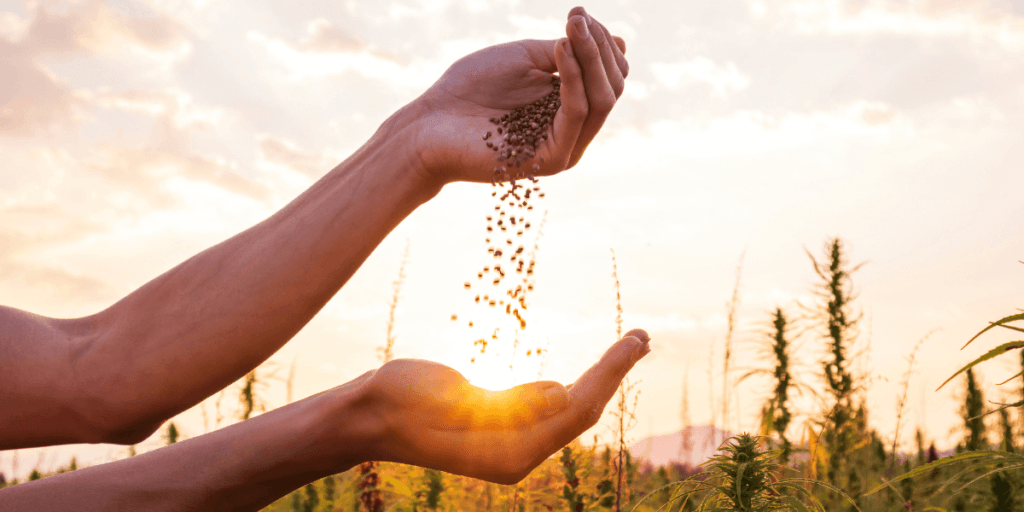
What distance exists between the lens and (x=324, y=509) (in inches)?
148

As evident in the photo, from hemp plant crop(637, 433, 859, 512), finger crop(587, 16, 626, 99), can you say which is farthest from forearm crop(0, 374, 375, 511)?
finger crop(587, 16, 626, 99)

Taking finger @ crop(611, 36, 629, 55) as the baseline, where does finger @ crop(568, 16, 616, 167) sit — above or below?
below

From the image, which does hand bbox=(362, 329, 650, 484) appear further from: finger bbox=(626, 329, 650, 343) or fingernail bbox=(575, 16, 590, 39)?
fingernail bbox=(575, 16, 590, 39)

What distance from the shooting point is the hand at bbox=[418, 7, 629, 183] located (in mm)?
1954

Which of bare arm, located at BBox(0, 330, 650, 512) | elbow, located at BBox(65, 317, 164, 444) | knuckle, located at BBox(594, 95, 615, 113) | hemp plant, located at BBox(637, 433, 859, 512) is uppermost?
knuckle, located at BBox(594, 95, 615, 113)

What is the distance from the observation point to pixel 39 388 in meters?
2.18

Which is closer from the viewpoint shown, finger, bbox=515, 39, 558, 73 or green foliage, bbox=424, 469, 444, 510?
finger, bbox=515, 39, 558, 73

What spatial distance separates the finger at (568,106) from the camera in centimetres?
191

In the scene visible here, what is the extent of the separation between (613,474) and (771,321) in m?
1.39

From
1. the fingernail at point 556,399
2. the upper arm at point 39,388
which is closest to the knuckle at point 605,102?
the fingernail at point 556,399

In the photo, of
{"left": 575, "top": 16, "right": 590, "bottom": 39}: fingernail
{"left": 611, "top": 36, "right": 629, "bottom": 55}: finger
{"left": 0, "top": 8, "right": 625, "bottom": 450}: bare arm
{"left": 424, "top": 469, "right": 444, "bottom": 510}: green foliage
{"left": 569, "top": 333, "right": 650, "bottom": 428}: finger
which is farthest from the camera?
{"left": 424, "top": 469, "right": 444, "bottom": 510}: green foliage

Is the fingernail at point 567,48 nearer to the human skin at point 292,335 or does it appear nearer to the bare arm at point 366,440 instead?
the human skin at point 292,335

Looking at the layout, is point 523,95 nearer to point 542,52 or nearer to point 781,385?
point 542,52

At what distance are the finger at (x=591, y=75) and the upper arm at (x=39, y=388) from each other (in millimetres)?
1782
